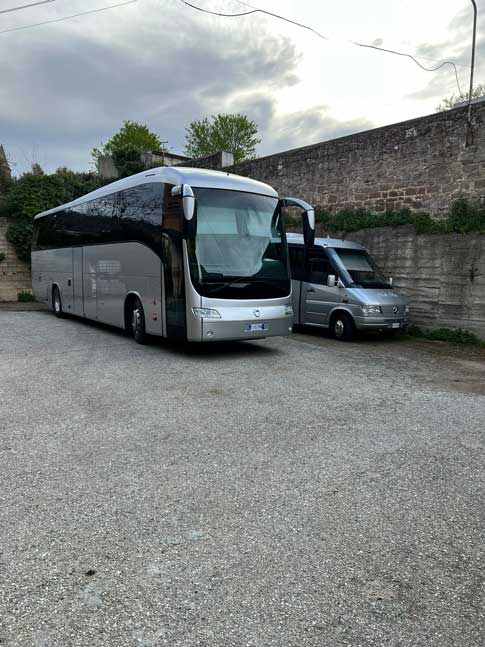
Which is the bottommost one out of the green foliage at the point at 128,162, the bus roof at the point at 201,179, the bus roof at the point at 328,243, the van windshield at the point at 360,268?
the van windshield at the point at 360,268

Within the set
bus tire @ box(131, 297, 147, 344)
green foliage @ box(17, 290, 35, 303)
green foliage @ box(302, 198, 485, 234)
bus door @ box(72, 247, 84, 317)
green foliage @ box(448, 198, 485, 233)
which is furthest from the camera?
green foliage @ box(17, 290, 35, 303)

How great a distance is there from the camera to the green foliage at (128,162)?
26.2 m

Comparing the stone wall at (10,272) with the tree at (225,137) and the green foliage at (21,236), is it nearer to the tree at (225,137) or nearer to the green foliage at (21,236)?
the green foliage at (21,236)

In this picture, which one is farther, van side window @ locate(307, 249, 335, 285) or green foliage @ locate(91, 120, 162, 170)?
green foliage @ locate(91, 120, 162, 170)

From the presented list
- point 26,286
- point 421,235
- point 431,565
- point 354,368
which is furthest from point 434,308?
point 26,286

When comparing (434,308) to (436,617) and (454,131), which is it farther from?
(436,617)

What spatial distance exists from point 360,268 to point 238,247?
177 inches

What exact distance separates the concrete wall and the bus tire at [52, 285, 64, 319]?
9.34 metres

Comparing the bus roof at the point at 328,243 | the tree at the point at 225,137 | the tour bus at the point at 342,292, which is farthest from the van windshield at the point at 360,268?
the tree at the point at 225,137

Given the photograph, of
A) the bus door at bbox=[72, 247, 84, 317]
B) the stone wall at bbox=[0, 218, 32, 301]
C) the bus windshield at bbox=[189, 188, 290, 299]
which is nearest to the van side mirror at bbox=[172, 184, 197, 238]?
the bus windshield at bbox=[189, 188, 290, 299]

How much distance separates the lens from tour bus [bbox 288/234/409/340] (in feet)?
36.4

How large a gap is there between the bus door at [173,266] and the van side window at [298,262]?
189 inches

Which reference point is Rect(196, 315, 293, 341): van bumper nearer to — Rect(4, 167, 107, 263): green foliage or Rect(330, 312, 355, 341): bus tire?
Rect(330, 312, 355, 341): bus tire

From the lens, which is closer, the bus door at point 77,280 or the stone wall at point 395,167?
the stone wall at point 395,167
